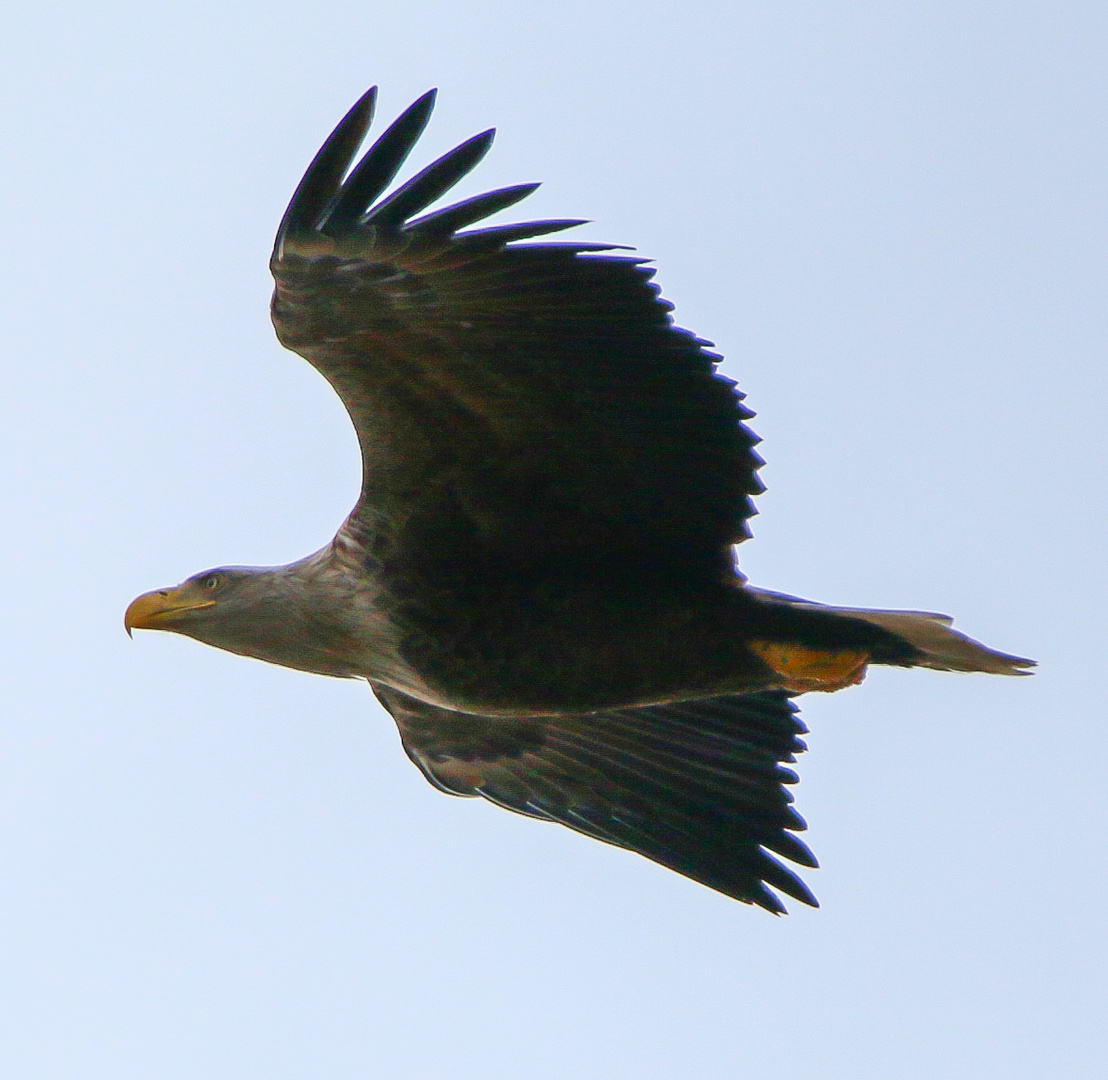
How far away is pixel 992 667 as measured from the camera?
7.02 m

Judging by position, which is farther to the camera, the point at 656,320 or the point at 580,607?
the point at 580,607

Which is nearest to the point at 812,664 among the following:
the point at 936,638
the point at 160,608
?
the point at 936,638

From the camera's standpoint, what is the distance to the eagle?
637cm

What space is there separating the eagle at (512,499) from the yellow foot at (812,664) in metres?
0.01

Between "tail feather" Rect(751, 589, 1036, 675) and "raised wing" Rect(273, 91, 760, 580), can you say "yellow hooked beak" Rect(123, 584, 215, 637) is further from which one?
"tail feather" Rect(751, 589, 1036, 675)

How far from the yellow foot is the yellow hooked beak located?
208cm

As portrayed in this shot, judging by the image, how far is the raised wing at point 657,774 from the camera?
25.5ft

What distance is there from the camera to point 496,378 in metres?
6.68

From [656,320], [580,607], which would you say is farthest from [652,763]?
[656,320]

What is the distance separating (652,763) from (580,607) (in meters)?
1.14

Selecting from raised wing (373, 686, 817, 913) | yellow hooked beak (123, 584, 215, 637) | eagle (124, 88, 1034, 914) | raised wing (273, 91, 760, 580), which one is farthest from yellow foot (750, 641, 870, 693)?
yellow hooked beak (123, 584, 215, 637)

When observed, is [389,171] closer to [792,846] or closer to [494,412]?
[494,412]

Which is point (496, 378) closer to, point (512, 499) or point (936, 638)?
point (512, 499)

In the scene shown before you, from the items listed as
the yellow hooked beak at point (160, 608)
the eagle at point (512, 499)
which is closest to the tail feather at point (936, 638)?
the eagle at point (512, 499)
